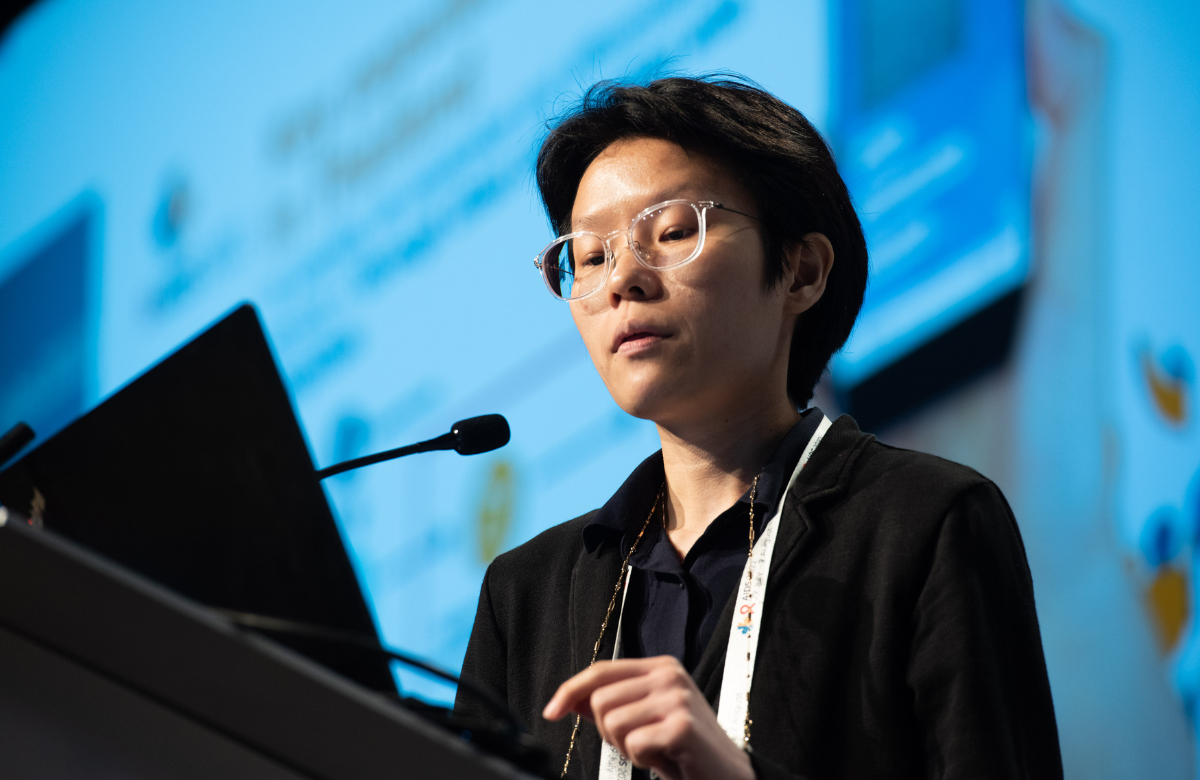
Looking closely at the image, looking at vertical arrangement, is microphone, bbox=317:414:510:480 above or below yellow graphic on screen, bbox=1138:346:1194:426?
below

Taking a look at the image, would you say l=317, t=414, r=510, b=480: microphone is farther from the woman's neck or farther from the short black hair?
the short black hair

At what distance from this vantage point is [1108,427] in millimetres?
2145

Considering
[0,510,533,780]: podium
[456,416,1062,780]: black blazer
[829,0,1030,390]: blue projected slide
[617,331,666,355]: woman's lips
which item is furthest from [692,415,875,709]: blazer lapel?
[829,0,1030,390]: blue projected slide

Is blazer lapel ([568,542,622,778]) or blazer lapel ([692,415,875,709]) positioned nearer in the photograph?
blazer lapel ([692,415,875,709])

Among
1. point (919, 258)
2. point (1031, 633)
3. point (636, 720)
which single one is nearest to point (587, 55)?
point (919, 258)

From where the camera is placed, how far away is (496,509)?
2646mm

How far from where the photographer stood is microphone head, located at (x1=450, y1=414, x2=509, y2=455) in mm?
1366

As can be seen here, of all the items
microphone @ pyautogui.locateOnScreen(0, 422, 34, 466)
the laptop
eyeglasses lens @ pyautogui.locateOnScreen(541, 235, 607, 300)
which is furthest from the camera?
eyeglasses lens @ pyautogui.locateOnScreen(541, 235, 607, 300)

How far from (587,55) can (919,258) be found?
0.99 meters

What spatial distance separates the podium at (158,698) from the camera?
23.4 inches

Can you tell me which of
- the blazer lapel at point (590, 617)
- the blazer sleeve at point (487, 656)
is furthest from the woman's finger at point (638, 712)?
the blazer sleeve at point (487, 656)

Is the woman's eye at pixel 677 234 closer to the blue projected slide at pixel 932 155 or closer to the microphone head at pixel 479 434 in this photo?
the microphone head at pixel 479 434

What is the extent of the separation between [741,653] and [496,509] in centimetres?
145

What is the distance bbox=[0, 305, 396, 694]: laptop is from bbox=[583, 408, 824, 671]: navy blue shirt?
0.59m
